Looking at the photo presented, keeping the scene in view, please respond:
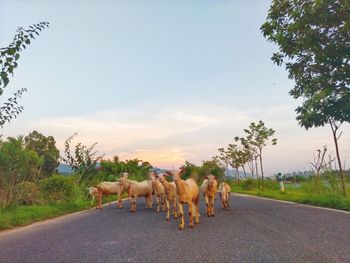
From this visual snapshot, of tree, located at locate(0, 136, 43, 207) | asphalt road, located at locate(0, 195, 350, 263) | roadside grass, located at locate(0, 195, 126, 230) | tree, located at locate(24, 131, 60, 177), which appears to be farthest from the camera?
tree, located at locate(24, 131, 60, 177)

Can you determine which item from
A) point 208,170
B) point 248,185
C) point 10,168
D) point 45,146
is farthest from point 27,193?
point 45,146

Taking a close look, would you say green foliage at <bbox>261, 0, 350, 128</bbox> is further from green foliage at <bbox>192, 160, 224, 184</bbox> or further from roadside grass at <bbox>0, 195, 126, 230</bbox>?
green foliage at <bbox>192, 160, 224, 184</bbox>

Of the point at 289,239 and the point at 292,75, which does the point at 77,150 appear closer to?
the point at 292,75

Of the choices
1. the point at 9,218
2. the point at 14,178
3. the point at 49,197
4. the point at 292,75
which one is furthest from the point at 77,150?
the point at 292,75

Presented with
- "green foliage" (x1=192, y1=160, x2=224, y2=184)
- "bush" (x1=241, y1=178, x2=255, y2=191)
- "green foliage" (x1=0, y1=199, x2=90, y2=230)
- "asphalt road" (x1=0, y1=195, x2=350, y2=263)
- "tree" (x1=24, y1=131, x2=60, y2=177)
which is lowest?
"asphalt road" (x1=0, y1=195, x2=350, y2=263)

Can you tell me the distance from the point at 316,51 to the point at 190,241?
11.5 m

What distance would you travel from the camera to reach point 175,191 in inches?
564

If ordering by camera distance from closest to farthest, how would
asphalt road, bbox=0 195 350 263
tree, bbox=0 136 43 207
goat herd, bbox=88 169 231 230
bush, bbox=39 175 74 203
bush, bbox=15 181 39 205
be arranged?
asphalt road, bbox=0 195 350 263
goat herd, bbox=88 169 231 230
tree, bbox=0 136 43 207
bush, bbox=15 181 39 205
bush, bbox=39 175 74 203

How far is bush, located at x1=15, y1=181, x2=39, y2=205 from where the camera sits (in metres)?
17.8

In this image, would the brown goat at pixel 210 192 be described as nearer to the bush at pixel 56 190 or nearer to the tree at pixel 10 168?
the tree at pixel 10 168

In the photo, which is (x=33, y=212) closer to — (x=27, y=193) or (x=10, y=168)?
(x=10, y=168)

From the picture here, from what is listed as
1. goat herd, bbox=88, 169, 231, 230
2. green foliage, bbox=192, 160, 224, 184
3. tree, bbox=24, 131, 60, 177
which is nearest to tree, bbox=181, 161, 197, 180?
green foliage, bbox=192, 160, 224, 184

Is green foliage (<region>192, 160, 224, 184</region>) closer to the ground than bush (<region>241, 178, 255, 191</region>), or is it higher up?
higher up

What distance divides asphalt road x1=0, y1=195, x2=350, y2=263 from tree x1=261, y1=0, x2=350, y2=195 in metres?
5.39
